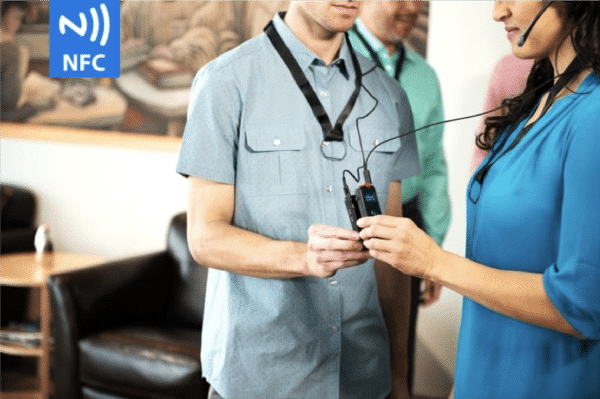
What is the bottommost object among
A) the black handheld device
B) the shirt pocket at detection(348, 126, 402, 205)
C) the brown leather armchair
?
the brown leather armchair

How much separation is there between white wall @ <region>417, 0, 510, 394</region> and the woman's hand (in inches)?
62.5

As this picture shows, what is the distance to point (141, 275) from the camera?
10.2 feet

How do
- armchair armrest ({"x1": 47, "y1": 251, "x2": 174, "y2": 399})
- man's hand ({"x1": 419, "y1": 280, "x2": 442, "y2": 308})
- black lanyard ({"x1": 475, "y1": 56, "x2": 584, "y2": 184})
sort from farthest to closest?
armchair armrest ({"x1": 47, "y1": 251, "x2": 174, "y2": 399}) → man's hand ({"x1": 419, "y1": 280, "x2": 442, "y2": 308}) → black lanyard ({"x1": 475, "y1": 56, "x2": 584, "y2": 184})

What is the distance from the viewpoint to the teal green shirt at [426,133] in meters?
2.36

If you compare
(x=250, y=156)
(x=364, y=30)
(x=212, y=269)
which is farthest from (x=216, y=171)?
(x=364, y=30)

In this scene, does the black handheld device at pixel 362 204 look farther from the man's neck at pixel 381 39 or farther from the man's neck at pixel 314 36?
the man's neck at pixel 381 39

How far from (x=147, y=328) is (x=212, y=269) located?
166 centimetres

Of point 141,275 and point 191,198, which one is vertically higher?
point 191,198

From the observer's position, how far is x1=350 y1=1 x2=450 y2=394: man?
2.36m

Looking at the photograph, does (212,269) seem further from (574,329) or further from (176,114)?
(176,114)

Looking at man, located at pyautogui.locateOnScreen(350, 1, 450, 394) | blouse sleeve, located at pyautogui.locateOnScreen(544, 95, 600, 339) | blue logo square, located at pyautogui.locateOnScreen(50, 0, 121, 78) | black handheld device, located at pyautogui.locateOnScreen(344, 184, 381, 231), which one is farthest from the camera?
man, located at pyautogui.locateOnScreen(350, 1, 450, 394)

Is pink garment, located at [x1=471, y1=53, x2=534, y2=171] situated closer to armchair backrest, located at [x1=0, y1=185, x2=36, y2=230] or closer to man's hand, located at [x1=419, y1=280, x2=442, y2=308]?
man's hand, located at [x1=419, y1=280, x2=442, y2=308]

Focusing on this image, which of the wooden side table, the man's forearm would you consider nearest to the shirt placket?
the man's forearm

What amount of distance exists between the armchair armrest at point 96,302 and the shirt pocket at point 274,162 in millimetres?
1740
